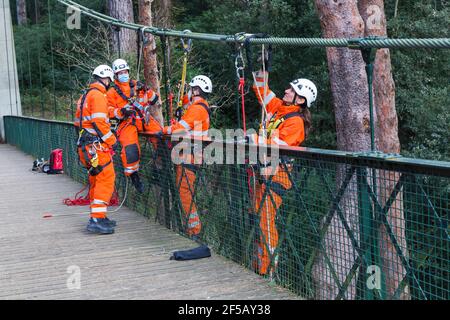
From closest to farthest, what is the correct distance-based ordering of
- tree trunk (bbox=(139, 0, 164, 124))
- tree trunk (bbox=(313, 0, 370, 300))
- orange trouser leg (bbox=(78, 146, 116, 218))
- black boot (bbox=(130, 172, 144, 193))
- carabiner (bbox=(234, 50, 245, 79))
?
carabiner (bbox=(234, 50, 245, 79))
orange trouser leg (bbox=(78, 146, 116, 218))
black boot (bbox=(130, 172, 144, 193))
tree trunk (bbox=(313, 0, 370, 300))
tree trunk (bbox=(139, 0, 164, 124))

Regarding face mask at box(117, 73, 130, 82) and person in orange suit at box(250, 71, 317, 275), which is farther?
face mask at box(117, 73, 130, 82)

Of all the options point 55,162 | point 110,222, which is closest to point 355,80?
point 110,222

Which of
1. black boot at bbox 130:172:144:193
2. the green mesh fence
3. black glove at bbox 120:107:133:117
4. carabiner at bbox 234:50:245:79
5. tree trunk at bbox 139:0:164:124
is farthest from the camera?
tree trunk at bbox 139:0:164:124

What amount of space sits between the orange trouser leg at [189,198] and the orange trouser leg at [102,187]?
29.4 inches

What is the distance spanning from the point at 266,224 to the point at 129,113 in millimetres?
2542

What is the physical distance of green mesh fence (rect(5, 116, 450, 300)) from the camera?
339cm

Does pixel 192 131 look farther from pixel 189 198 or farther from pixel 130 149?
pixel 130 149

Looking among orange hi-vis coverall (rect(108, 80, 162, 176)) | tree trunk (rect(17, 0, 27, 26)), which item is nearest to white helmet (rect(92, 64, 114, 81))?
orange hi-vis coverall (rect(108, 80, 162, 176))

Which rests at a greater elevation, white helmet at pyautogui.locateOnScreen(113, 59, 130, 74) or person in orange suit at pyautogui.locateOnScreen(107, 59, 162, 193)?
white helmet at pyautogui.locateOnScreen(113, 59, 130, 74)

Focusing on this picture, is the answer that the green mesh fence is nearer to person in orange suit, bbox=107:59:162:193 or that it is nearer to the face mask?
person in orange suit, bbox=107:59:162:193

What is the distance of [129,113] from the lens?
6832 mm

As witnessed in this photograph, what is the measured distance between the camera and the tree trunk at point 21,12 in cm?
3091

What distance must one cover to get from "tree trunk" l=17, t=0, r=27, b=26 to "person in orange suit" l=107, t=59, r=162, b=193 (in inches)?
995
